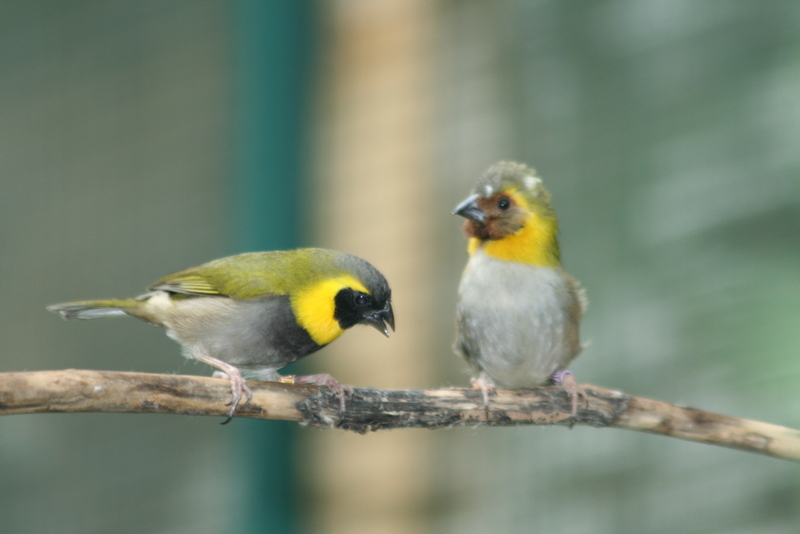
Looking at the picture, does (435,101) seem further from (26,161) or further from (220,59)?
(26,161)

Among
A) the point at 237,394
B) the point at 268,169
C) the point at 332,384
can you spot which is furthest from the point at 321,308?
the point at 268,169

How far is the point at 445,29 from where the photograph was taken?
17.4 ft

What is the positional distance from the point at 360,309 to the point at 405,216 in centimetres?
253

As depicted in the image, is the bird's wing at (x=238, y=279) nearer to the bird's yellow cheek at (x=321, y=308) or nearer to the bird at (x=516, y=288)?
the bird's yellow cheek at (x=321, y=308)

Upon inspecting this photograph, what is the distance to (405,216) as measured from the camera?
541 cm

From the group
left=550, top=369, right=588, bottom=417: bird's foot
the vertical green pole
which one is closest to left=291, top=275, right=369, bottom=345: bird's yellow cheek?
left=550, top=369, right=588, bottom=417: bird's foot

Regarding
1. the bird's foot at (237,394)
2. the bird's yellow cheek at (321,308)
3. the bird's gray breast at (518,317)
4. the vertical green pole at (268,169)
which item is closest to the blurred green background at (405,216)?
the vertical green pole at (268,169)

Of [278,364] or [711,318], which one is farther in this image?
[711,318]

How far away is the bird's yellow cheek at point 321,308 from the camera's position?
9.44 ft

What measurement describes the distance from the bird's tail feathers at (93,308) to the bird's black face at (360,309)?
0.79 meters

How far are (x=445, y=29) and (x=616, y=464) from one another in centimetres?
288

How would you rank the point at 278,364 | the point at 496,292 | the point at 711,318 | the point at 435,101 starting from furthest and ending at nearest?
the point at 435,101, the point at 711,318, the point at 496,292, the point at 278,364

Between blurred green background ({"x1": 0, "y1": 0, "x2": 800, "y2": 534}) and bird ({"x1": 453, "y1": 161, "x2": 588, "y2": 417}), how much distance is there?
864mm

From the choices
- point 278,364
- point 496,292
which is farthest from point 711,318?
point 278,364
